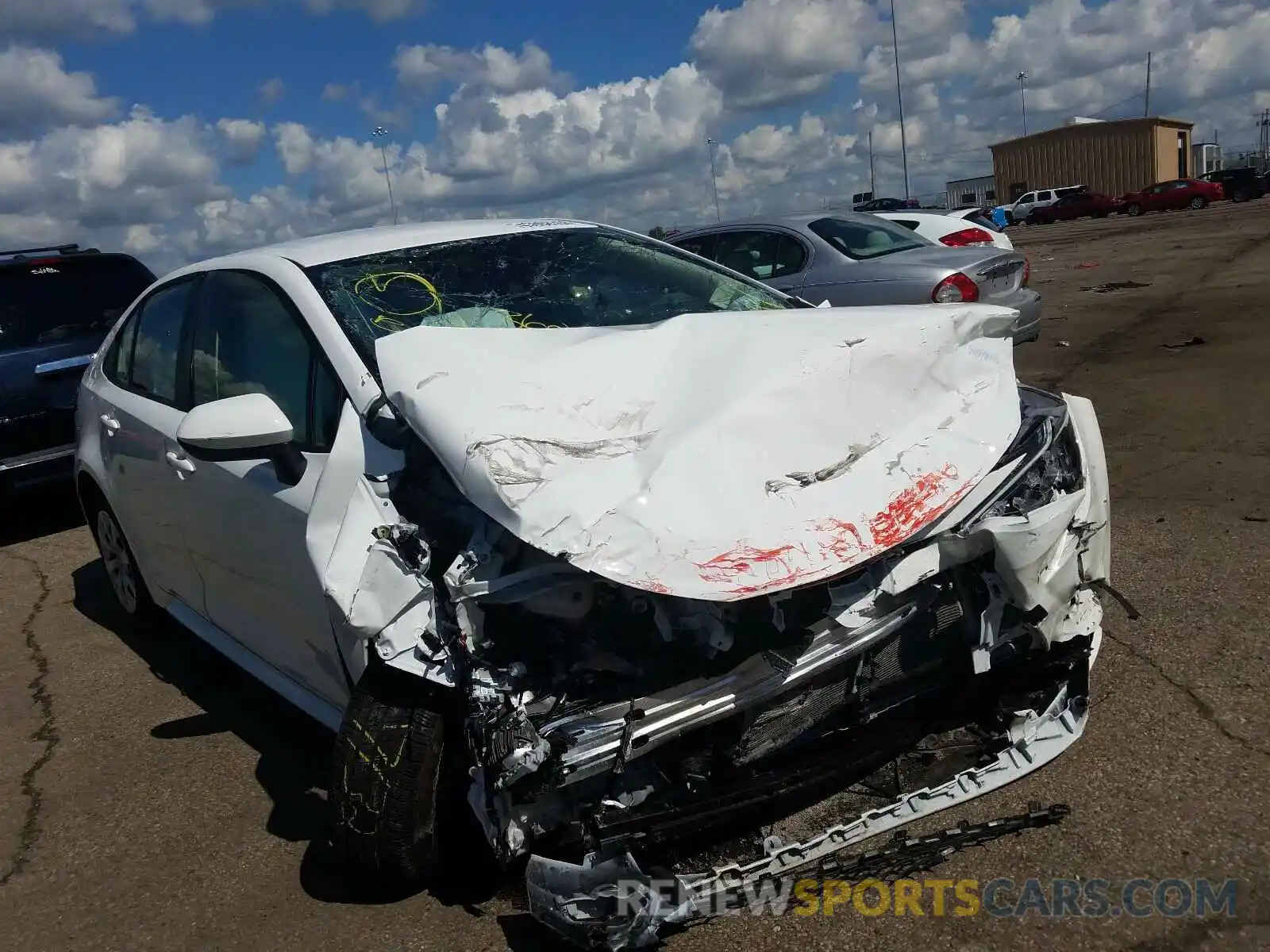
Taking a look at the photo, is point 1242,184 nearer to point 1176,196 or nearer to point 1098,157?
point 1176,196

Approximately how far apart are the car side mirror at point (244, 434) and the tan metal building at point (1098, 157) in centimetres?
5793

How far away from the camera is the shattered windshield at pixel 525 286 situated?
3279 millimetres

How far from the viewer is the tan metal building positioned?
54188 mm

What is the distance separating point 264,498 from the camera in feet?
9.82

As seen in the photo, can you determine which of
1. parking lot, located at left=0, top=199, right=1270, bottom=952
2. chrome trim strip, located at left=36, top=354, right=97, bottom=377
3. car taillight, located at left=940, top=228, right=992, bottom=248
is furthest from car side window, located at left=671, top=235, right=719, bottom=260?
chrome trim strip, located at left=36, top=354, right=97, bottom=377

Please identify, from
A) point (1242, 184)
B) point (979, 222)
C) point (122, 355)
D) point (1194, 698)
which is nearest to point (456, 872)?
point (1194, 698)

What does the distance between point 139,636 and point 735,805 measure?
12.2ft

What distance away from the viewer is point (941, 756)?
276cm

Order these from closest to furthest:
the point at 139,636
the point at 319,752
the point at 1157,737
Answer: the point at 1157,737 < the point at 319,752 < the point at 139,636

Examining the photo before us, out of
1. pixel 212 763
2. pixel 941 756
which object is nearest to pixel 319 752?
pixel 212 763

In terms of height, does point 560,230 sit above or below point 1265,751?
above

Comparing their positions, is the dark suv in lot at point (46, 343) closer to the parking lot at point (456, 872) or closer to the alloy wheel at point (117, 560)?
the parking lot at point (456, 872)

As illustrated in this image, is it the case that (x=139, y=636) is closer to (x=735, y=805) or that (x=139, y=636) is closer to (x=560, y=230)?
(x=560, y=230)

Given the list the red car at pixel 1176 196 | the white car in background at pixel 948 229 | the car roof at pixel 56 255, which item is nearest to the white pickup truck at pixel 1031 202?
the red car at pixel 1176 196
